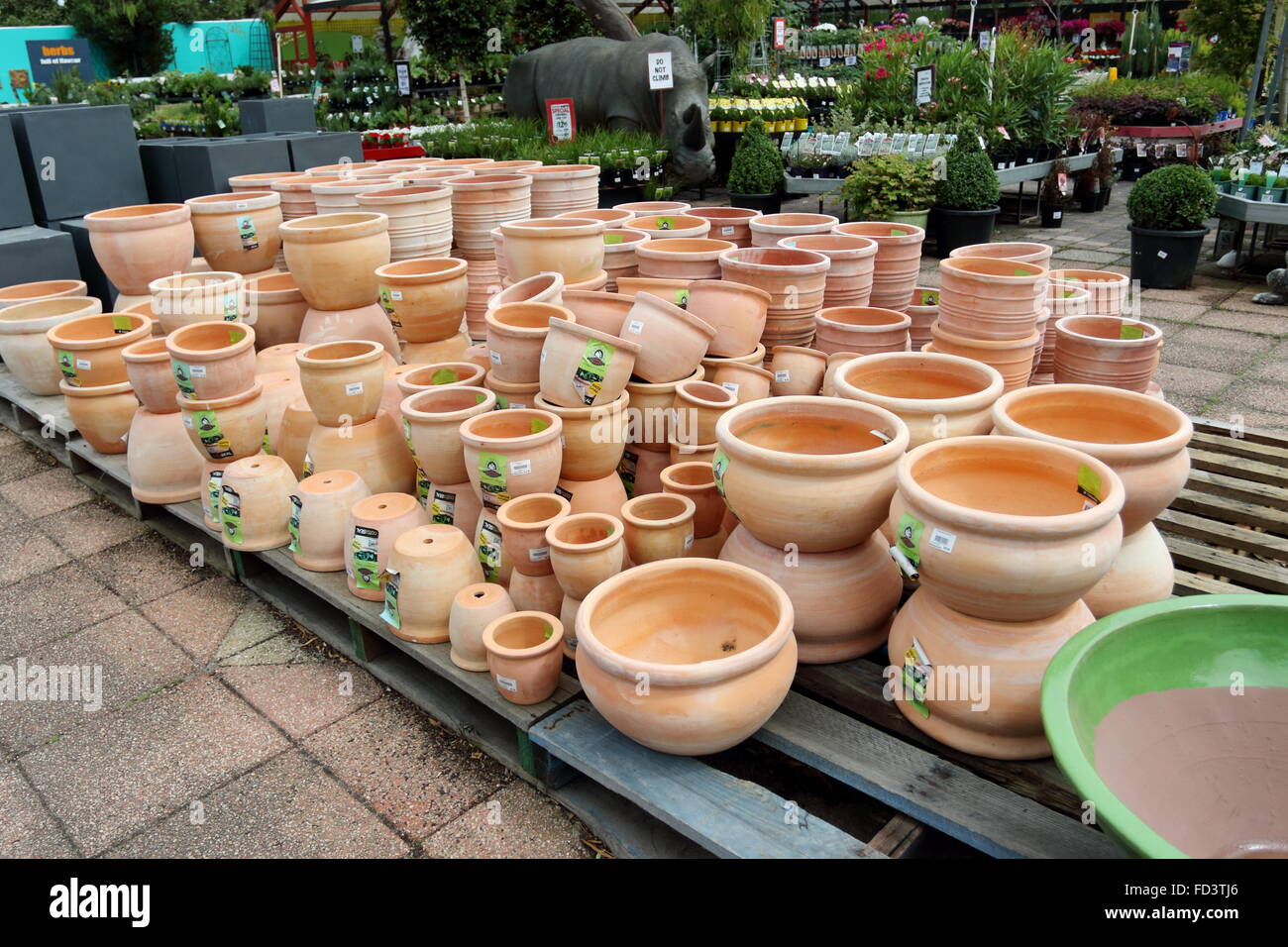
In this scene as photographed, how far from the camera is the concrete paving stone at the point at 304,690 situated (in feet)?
8.38

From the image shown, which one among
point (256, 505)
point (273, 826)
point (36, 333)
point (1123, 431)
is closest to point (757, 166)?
point (36, 333)

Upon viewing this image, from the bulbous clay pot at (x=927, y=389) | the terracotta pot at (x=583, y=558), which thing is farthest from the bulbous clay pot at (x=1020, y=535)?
the terracotta pot at (x=583, y=558)

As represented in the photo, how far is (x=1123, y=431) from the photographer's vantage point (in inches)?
89.4

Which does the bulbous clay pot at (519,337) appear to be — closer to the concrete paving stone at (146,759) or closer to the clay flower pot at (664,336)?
the clay flower pot at (664,336)

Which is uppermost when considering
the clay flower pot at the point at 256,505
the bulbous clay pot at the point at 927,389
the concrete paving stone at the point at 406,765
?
the bulbous clay pot at the point at 927,389

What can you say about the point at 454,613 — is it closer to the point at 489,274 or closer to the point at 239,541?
the point at 239,541

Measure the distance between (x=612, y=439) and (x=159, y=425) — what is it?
190 centimetres

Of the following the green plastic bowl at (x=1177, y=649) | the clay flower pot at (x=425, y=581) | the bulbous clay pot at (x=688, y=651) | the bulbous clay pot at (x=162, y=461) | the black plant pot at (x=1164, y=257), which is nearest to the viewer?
the green plastic bowl at (x=1177, y=649)

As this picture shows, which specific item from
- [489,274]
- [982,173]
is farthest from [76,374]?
[982,173]

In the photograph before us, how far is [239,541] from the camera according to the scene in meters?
3.05

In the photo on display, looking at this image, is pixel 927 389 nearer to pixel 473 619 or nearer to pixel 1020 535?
pixel 1020 535

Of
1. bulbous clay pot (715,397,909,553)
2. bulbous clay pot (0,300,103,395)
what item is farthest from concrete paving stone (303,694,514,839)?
bulbous clay pot (0,300,103,395)

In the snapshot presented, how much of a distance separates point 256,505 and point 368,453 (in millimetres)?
402

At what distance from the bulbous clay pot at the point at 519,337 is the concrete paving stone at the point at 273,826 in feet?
4.14
